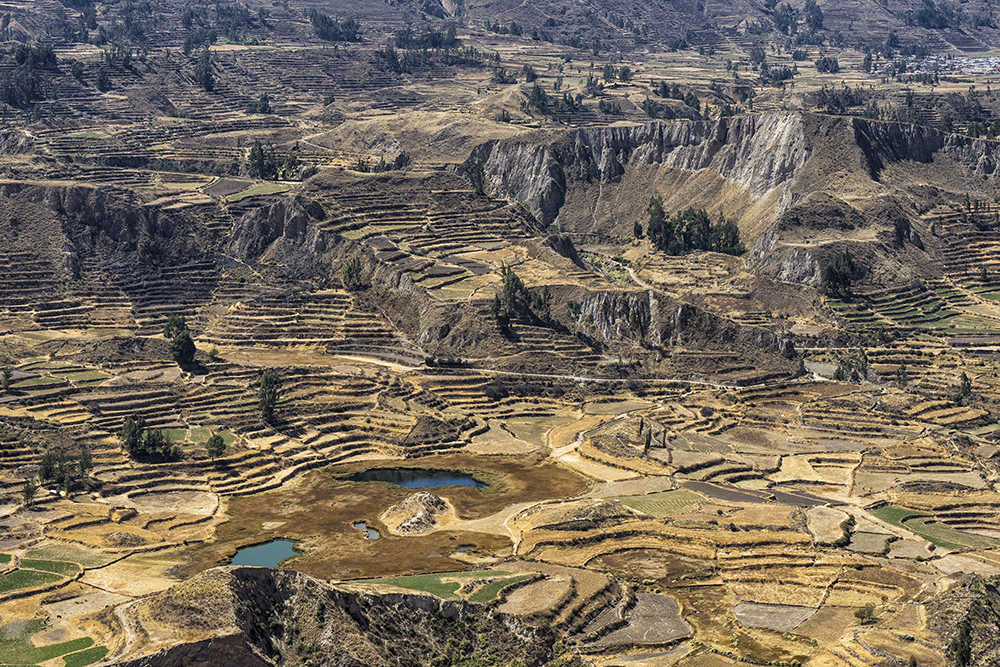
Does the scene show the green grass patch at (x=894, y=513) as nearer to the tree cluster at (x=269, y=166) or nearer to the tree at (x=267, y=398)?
the tree at (x=267, y=398)

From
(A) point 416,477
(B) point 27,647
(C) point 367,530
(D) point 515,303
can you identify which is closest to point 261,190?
(D) point 515,303

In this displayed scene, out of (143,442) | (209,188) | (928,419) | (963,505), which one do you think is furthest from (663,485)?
(209,188)

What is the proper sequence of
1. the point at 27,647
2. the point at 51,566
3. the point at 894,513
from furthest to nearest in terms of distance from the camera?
the point at 894,513
the point at 51,566
the point at 27,647

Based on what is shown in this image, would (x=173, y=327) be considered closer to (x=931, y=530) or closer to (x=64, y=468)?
(x=64, y=468)

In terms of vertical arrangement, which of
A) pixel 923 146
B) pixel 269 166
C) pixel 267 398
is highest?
pixel 923 146

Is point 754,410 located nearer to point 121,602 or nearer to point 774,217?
point 774,217

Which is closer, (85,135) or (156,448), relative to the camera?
(156,448)
